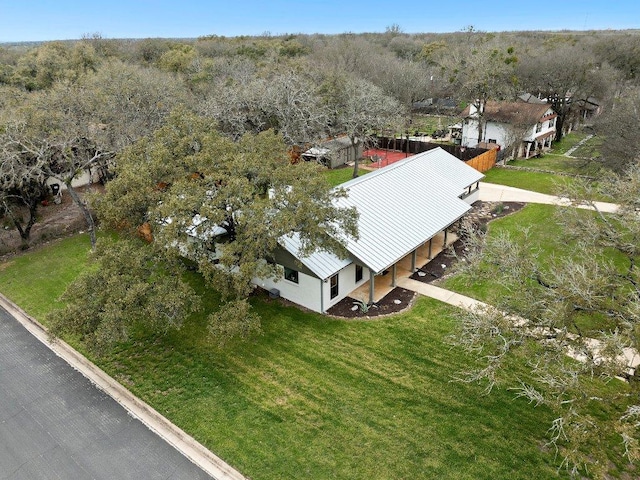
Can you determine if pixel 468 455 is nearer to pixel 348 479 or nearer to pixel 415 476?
pixel 415 476

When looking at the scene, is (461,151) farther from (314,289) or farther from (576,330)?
(576,330)

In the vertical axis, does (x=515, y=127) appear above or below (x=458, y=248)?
above

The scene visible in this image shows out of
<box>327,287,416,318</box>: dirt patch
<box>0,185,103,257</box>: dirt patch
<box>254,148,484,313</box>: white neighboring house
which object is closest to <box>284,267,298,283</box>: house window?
<box>254,148,484,313</box>: white neighboring house

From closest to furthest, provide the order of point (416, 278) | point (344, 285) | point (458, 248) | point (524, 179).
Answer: point (344, 285) < point (416, 278) < point (458, 248) < point (524, 179)

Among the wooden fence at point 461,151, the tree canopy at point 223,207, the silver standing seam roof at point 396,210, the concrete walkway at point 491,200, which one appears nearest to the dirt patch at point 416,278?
the concrete walkway at point 491,200

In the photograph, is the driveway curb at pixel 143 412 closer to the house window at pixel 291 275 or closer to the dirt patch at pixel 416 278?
the house window at pixel 291 275

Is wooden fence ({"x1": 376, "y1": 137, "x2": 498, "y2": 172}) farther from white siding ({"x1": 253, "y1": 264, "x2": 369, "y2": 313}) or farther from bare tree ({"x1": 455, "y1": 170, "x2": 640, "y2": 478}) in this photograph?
bare tree ({"x1": 455, "y1": 170, "x2": 640, "y2": 478})

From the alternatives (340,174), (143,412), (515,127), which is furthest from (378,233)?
(515,127)
